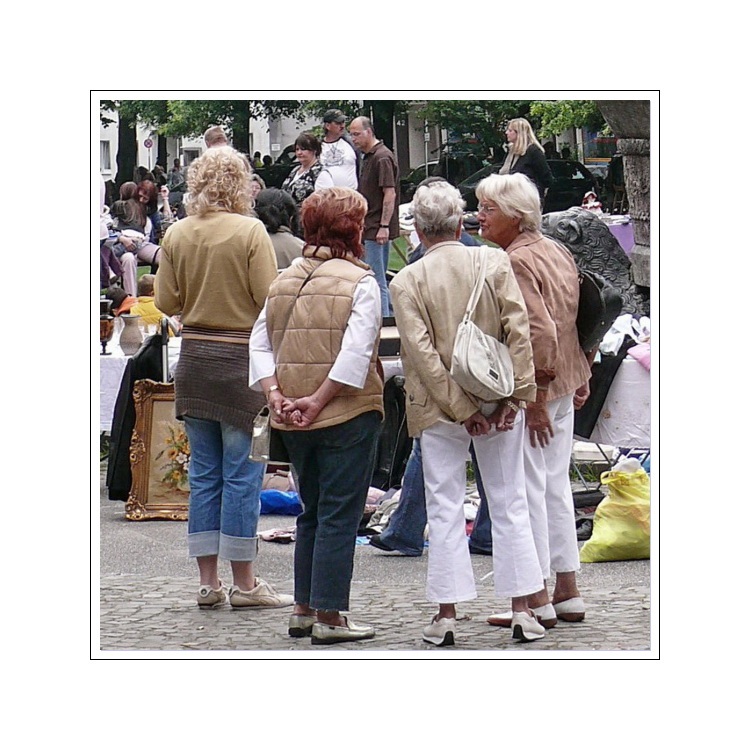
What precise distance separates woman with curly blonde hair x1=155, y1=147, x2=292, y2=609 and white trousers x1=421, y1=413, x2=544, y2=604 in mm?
946

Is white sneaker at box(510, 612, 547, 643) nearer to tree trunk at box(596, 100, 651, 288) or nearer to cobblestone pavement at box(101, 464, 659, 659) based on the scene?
cobblestone pavement at box(101, 464, 659, 659)

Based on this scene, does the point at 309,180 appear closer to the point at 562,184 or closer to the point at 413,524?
the point at 562,184

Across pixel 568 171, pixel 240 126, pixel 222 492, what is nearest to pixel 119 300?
pixel 240 126

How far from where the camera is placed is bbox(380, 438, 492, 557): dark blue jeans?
23.2ft

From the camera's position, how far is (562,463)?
590cm

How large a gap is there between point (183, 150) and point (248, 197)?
603 centimetres

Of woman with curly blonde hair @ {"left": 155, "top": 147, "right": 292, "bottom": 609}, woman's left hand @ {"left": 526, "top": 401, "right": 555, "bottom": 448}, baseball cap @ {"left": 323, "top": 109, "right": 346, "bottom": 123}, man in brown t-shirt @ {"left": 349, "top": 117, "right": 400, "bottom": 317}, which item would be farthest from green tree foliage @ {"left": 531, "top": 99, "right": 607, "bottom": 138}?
woman's left hand @ {"left": 526, "top": 401, "right": 555, "bottom": 448}

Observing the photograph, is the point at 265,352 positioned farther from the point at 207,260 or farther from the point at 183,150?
the point at 183,150

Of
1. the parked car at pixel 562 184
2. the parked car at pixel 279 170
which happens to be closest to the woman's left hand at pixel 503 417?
the parked car at pixel 562 184

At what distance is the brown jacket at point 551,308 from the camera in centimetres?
559

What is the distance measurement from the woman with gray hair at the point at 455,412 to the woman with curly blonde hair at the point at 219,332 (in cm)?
85

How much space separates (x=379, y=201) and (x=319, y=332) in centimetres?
622

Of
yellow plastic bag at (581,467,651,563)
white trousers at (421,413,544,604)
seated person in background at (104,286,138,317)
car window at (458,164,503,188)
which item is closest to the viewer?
white trousers at (421,413,544,604)
